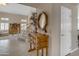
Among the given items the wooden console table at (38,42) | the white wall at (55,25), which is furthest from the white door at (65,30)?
the wooden console table at (38,42)

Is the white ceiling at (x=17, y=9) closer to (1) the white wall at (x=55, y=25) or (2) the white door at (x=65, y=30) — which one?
(1) the white wall at (x=55, y=25)

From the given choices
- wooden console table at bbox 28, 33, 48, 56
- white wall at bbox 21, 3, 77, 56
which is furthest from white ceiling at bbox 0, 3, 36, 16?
wooden console table at bbox 28, 33, 48, 56

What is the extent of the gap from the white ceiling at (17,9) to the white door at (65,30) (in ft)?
1.25

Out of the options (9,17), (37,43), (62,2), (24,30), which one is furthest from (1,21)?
(62,2)

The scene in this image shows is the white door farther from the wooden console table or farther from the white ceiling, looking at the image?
the white ceiling

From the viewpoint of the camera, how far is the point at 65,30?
1.50m

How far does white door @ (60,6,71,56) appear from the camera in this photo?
1.49m

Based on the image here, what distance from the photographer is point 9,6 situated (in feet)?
4.75

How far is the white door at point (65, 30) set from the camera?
1.49 meters

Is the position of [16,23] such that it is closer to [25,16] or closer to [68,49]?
[25,16]

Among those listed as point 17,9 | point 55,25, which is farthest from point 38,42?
point 17,9

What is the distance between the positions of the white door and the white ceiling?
381 mm

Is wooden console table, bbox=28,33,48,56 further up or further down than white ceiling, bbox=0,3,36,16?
further down

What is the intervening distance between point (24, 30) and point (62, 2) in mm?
535
